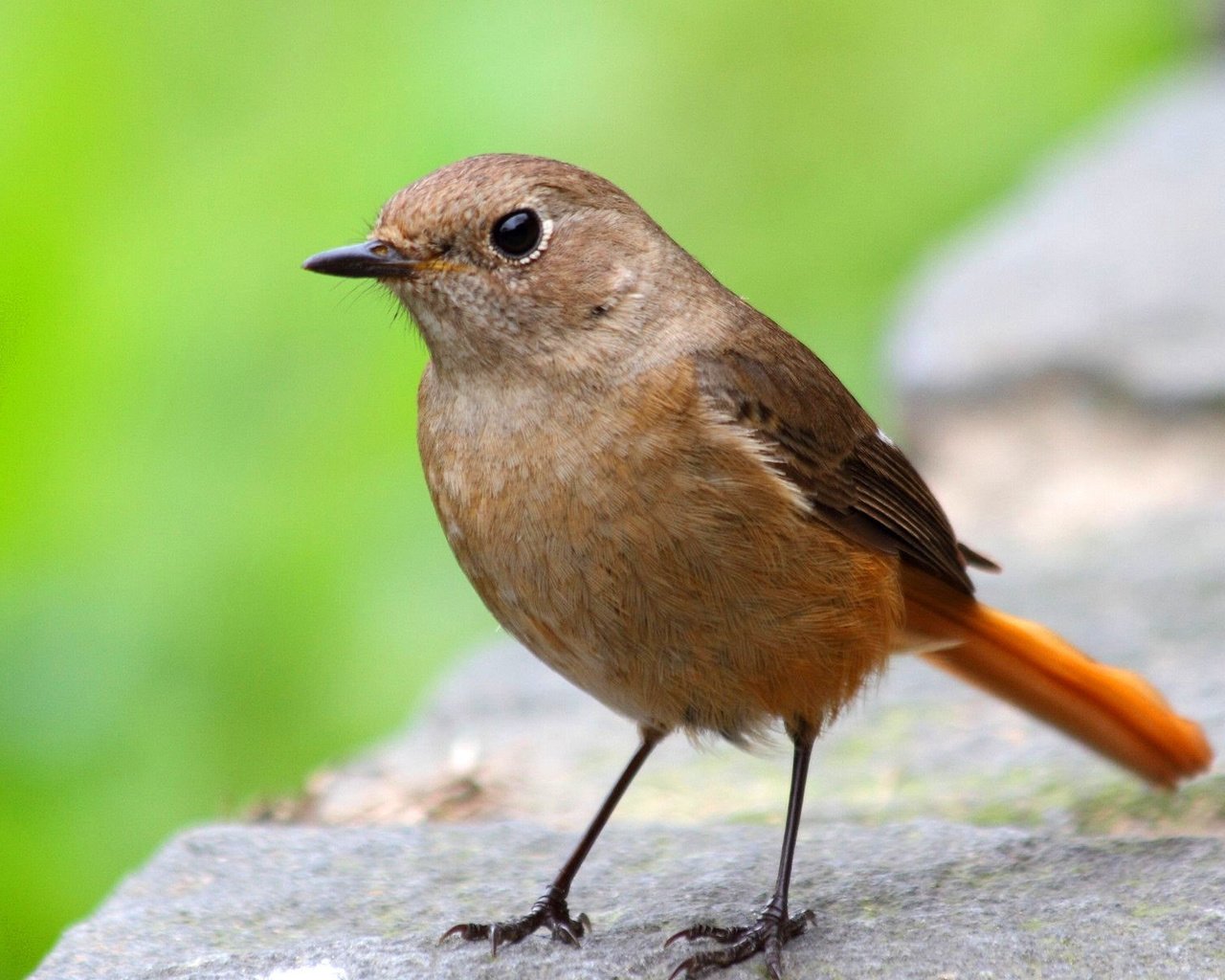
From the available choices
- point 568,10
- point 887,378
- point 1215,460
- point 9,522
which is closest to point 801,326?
point 887,378

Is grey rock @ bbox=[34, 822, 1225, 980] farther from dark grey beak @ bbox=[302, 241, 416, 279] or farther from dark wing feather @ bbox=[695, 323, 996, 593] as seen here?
dark grey beak @ bbox=[302, 241, 416, 279]

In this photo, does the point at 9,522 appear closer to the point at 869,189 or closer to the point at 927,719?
the point at 927,719

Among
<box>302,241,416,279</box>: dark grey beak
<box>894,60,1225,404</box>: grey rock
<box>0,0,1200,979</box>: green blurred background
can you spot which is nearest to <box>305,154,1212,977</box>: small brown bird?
<box>302,241,416,279</box>: dark grey beak

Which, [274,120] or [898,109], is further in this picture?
[898,109]

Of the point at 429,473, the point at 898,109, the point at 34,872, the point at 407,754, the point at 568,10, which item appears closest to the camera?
the point at 429,473

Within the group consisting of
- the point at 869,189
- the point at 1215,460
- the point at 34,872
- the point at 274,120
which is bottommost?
the point at 34,872

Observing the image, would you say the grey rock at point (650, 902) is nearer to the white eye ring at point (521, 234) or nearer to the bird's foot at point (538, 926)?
the bird's foot at point (538, 926)

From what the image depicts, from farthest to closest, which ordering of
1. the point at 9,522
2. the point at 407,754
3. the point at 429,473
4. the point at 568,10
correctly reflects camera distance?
1. the point at 568,10
2. the point at 9,522
3. the point at 407,754
4. the point at 429,473

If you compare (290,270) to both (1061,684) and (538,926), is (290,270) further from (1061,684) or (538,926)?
(538,926)
